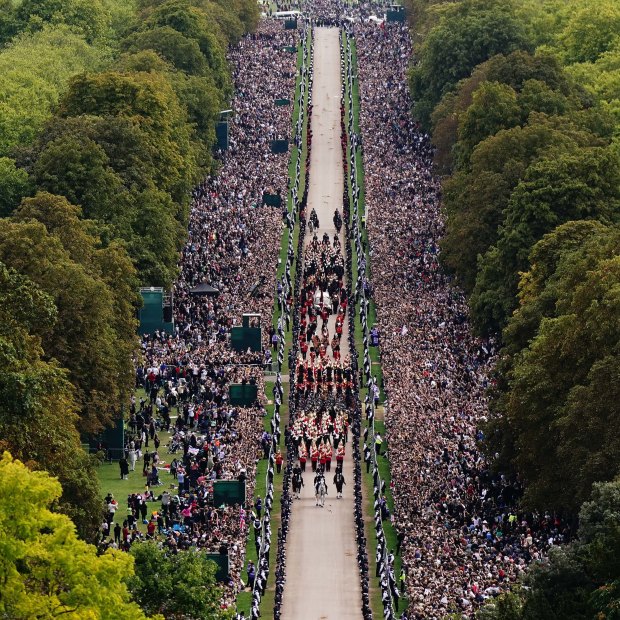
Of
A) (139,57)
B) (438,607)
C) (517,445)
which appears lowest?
(438,607)

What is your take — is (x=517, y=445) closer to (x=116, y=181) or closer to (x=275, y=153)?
(x=116, y=181)

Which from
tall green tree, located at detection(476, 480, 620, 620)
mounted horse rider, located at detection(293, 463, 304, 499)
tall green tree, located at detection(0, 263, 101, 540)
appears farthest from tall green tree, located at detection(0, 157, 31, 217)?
tall green tree, located at detection(476, 480, 620, 620)

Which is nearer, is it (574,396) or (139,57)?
(574,396)

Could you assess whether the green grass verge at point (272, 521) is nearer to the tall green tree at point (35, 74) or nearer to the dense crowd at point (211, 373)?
the dense crowd at point (211, 373)

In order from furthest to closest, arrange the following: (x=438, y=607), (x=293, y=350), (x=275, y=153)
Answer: (x=275, y=153) < (x=293, y=350) < (x=438, y=607)

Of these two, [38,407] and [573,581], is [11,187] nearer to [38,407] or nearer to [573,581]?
[38,407]

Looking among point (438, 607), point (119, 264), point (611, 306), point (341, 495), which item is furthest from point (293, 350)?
point (438, 607)
